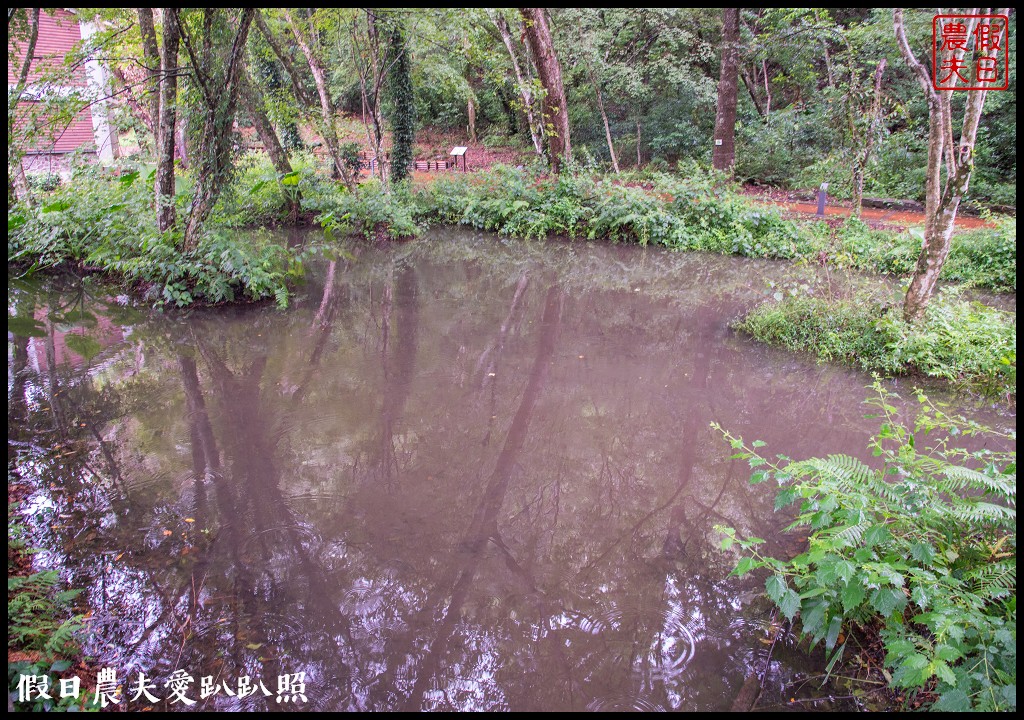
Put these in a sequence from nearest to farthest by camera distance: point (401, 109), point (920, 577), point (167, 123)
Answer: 1. point (920, 577)
2. point (167, 123)
3. point (401, 109)

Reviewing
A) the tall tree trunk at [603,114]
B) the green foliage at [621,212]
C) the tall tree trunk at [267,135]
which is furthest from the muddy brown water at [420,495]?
the tall tree trunk at [603,114]

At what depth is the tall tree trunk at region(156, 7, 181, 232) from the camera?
8664 mm

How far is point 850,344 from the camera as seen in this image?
7238 mm

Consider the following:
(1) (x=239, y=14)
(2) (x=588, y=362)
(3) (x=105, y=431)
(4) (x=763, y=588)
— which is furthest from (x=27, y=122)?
(4) (x=763, y=588)

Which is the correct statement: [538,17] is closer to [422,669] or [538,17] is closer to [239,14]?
[239,14]

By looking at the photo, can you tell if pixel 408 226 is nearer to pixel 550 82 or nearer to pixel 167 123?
pixel 550 82

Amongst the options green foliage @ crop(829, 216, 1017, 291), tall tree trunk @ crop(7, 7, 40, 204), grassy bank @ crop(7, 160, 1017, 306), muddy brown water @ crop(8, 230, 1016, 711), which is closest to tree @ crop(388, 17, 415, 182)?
grassy bank @ crop(7, 160, 1017, 306)

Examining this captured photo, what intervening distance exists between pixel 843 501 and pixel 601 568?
1499mm

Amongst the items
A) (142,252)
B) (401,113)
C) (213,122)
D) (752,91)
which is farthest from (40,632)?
(752,91)

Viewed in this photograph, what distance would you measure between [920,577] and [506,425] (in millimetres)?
3592

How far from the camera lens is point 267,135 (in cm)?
1475

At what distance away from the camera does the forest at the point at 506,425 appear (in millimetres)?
3199

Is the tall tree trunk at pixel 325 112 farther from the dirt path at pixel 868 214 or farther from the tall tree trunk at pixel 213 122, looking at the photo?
the dirt path at pixel 868 214

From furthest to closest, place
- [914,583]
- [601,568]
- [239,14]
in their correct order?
[239,14], [601,568], [914,583]
